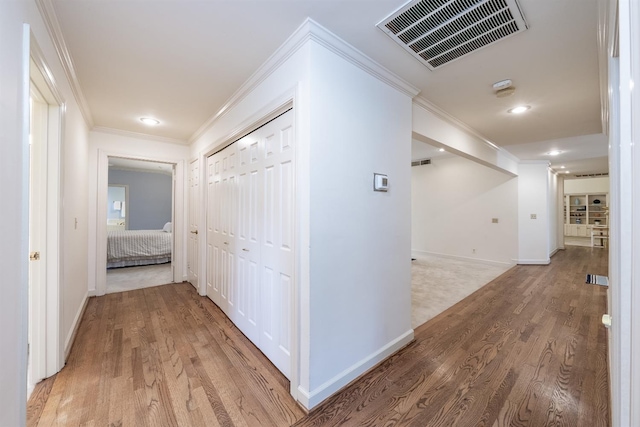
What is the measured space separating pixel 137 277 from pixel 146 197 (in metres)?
4.32

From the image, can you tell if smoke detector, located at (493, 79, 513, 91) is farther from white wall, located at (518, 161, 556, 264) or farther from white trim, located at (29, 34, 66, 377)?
white wall, located at (518, 161, 556, 264)

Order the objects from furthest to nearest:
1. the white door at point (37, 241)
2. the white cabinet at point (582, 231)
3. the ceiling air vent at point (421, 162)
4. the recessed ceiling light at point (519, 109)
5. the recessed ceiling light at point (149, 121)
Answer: the white cabinet at point (582, 231) < the ceiling air vent at point (421, 162) < the recessed ceiling light at point (149, 121) < the recessed ceiling light at point (519, 109) < the white door at point (37, 241)

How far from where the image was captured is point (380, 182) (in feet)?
6.79

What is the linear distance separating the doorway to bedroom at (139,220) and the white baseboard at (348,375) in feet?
12.9

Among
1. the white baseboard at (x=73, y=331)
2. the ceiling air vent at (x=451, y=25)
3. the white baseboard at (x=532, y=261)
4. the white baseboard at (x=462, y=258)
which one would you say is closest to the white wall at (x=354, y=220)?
the ceiling air vent at (x=451, y=25)

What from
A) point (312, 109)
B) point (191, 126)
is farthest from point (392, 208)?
point (191, 126)

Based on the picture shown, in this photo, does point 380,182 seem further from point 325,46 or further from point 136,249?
point 136,249

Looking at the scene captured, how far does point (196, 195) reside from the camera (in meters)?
3.92

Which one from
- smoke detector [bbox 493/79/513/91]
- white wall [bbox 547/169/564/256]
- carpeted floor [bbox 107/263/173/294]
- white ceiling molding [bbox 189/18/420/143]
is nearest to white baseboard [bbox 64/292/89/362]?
carpeted floor [bbox 107/263/173/294]

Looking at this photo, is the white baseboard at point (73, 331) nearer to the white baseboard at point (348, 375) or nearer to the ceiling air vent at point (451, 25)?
the white baseboard at point (348, 375)

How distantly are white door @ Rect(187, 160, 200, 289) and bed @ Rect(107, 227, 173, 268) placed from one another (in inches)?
68.6

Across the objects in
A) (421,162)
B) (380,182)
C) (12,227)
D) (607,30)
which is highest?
(421,162)

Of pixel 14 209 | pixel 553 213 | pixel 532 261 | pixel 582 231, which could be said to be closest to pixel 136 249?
pixel 14 209

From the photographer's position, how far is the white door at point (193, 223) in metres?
3.92
